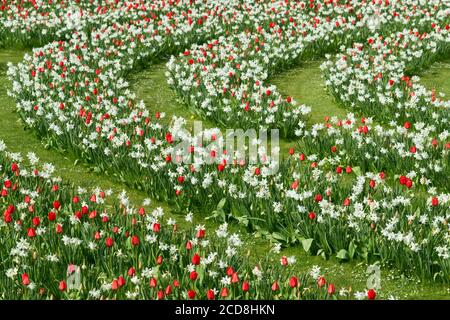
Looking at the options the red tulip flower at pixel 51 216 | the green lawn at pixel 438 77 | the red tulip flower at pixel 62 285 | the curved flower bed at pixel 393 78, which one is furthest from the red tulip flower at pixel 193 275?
the green lawn at pixel 438 77

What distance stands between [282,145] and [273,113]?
0.69 m

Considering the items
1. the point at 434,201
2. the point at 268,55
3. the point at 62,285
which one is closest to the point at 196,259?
the point at 62,285

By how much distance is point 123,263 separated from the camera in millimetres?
7027

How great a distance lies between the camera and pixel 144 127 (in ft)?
36.3

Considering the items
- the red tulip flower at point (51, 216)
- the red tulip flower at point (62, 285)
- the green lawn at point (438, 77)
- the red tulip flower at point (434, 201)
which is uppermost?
the red tulip flower at point (62, 285)

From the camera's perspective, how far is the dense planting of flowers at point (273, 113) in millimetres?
8023

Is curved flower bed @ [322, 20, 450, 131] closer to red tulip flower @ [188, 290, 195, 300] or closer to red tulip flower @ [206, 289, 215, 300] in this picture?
red tulip flower @ [206, 289, 215, 300]

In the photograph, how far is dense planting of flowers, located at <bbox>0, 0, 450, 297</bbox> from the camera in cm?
802

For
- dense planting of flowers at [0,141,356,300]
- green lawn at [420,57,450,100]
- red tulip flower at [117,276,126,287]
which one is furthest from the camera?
green lawn at [420,57,450,100]

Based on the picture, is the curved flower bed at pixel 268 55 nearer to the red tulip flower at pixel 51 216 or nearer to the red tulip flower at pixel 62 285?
the red tulip flower at pixel 51 216

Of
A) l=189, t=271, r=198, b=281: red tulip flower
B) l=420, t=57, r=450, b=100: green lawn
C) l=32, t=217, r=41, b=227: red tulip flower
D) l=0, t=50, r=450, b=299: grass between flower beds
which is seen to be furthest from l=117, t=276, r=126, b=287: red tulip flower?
l=420, t=57, r=450, b=100: green lawn

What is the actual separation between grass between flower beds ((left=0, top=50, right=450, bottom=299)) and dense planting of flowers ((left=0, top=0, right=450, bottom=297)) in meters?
0.18

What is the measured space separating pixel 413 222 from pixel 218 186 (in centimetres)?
260

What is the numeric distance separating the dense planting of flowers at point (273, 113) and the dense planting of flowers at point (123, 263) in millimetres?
394
